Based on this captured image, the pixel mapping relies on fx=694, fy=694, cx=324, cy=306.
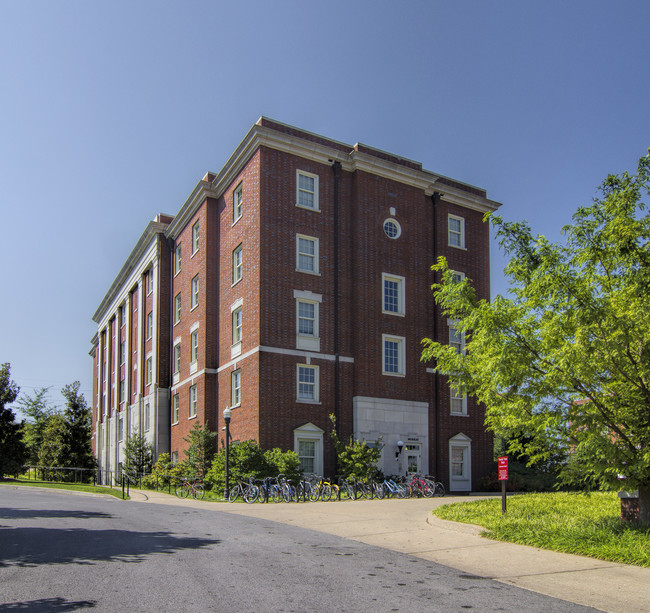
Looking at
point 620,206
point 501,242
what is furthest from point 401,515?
point 620,206

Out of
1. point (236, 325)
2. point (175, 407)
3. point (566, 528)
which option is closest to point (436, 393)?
point (236, 325)

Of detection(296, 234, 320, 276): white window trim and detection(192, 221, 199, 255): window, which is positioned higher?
detection(192, 221, 199, 255): window

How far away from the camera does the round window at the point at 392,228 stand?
36.6 metres

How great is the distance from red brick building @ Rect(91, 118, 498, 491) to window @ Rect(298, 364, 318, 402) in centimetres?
7

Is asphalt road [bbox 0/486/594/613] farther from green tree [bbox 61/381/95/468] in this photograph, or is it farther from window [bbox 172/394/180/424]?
green tree [bbox 61/381/95/468]

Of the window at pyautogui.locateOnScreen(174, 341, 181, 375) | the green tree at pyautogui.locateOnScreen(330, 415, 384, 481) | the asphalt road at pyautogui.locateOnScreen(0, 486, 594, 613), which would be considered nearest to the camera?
the asphalt road at pyautogui.locateOnScreen(0, 486, 594, 613)

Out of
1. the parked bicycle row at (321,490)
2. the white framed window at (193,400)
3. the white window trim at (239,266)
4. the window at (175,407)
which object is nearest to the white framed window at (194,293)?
the white framed window at (193,400)

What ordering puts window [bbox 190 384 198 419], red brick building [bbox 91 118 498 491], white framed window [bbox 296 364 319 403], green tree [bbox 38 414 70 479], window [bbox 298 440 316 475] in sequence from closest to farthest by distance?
window [bbox 298 440 316 475], red brick building [bbox 91 118 498 491], white framed window [bbox 296 364 319 403], window [bbox 190 384 198 419], green tree [bbox 38 414 70 479]

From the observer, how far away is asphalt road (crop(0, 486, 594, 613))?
26.1ft

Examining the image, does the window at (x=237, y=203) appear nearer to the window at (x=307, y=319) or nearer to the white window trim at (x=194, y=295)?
the white window trim at (x=194, y=295)

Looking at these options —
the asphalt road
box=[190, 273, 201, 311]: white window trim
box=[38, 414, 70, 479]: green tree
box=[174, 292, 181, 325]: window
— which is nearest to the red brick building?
box=[190, 273, 201, 311]: white window trim

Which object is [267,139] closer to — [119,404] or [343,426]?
[343,426]

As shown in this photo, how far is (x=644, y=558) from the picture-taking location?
10.6m

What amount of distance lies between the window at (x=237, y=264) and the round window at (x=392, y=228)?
7.73 meters
